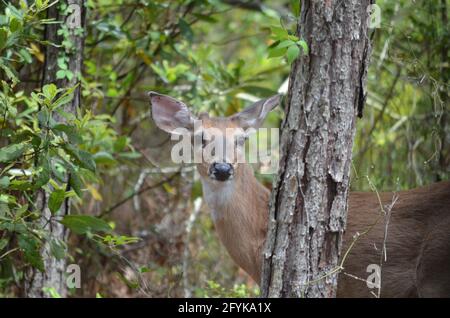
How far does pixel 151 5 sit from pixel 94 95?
0.89m

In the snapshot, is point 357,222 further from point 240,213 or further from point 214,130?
point 214,130

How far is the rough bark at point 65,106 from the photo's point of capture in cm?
566

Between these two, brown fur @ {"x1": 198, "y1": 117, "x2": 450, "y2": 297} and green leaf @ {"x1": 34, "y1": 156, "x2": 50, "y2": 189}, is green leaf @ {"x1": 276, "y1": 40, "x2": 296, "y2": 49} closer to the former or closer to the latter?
green leaf @ {"x1": 34, "y1": 156, "x2": 50, "y2": 189}

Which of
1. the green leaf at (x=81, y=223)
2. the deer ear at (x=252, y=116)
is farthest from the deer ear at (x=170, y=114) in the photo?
the green leaf at (x=81, y=223)

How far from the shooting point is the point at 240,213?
5.95 meters

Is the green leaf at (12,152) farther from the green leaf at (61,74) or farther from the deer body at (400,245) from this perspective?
the deer body at (400,245)

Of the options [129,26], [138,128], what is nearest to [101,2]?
[129,26]

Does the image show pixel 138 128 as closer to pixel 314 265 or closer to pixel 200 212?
pixel 200 212

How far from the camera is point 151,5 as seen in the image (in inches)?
261

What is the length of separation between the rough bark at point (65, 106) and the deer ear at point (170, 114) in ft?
2.08

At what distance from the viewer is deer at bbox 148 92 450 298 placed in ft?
17.1

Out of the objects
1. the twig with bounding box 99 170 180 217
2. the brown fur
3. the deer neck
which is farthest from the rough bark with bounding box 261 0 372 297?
the twig with bounding box 99 170 180 217

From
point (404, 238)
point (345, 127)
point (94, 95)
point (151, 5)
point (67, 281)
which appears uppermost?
point (151, 5)

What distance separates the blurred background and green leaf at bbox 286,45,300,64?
255cm
